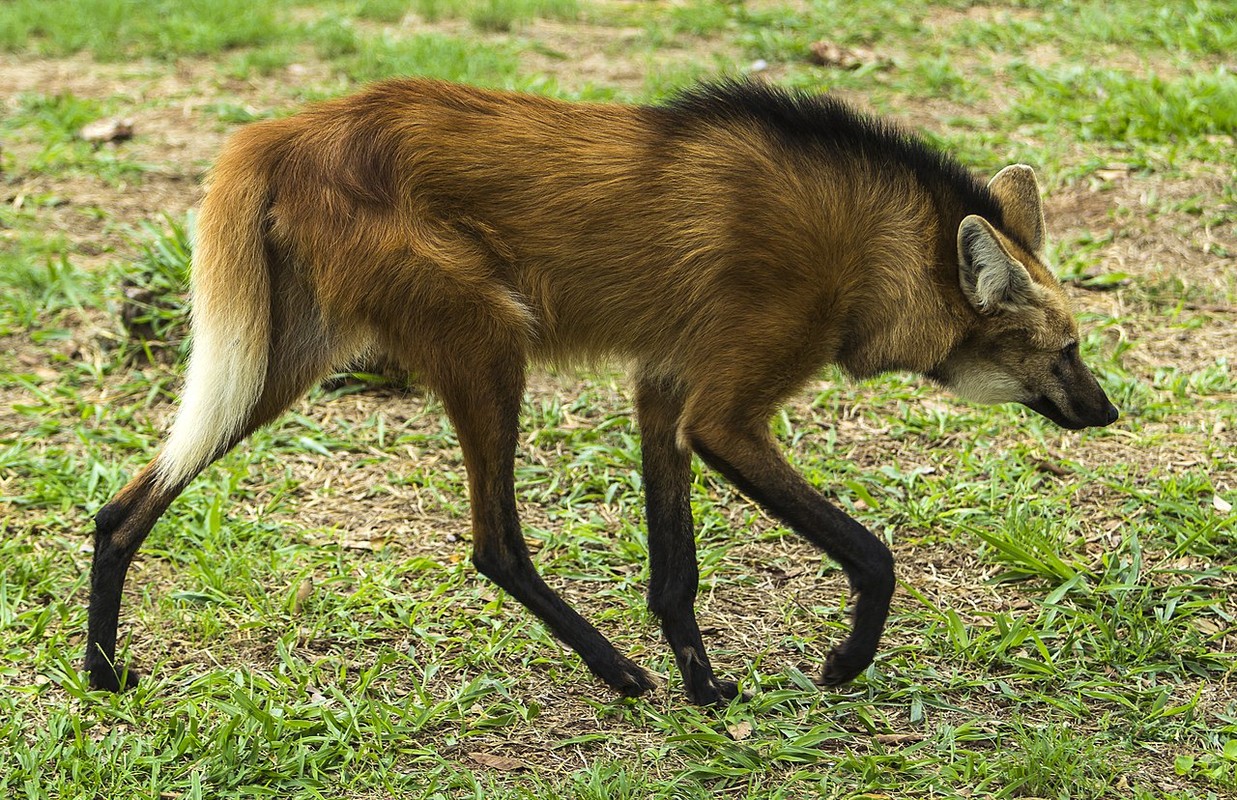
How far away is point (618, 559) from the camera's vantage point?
11.7 ft

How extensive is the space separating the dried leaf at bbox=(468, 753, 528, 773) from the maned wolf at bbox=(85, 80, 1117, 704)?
1.09 ft

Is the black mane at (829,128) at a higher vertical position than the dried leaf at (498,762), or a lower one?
higher

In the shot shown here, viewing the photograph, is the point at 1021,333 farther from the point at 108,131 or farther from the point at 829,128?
the point at 108,131

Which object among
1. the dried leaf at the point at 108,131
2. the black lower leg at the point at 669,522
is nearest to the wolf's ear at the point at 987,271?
the black lower leg at the point at 669,522

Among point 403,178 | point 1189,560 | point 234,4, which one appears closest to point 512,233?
point 403,178

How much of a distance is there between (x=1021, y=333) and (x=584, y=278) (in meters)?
1.15

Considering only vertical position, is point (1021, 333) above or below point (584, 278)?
below

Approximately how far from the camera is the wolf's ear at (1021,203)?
10.5ft

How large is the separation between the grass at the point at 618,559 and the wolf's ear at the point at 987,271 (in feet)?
2.49

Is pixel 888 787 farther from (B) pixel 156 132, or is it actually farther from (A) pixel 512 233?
(B) pixel 156 132

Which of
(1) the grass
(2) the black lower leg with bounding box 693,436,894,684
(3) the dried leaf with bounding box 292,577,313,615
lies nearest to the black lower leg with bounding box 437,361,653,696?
(1) the grass

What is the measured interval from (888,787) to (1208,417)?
2.06 m

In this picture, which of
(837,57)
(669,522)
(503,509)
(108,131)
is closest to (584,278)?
(503,509)

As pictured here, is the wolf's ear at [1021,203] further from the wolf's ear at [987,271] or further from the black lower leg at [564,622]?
the black lower leg at [564,622]
